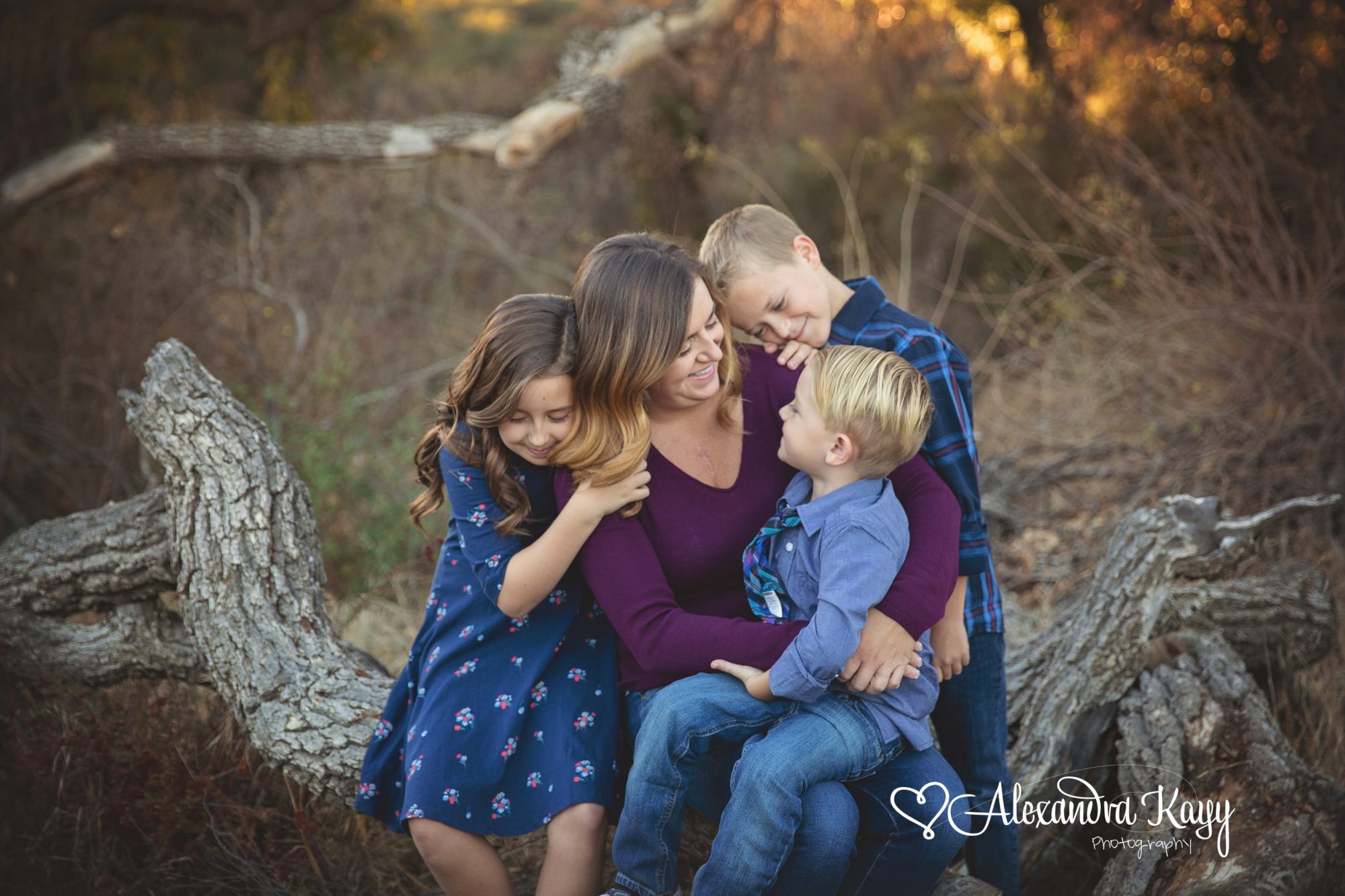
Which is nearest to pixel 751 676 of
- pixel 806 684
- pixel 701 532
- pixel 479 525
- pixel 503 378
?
pixel 806 684

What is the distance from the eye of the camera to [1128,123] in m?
6.77

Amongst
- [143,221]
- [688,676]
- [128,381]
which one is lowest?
A: [688,676]

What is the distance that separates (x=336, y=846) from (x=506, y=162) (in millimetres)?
5170

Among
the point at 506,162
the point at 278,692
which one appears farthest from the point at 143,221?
the point at 278,692

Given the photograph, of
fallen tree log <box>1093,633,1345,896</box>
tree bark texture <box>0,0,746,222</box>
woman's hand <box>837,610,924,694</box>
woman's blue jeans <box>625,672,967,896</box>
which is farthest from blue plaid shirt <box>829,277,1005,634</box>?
tree bark texture <box>0,0,746,222</box>

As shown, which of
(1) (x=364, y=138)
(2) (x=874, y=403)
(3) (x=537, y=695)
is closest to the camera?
(2) (x=874, y=403)

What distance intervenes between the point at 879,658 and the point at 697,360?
0.75 meters

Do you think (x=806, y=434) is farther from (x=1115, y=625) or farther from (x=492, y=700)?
(x=1115, y=625)

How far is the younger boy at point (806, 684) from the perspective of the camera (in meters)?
2.01

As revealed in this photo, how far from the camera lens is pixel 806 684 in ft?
6.71

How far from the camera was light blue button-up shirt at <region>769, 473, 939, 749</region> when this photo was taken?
6.69ft

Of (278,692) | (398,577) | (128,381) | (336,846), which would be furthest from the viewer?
(128,381)

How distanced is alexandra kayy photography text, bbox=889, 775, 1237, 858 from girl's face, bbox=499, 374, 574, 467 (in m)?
1.16

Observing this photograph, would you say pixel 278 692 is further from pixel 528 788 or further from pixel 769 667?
pixel 769 667
